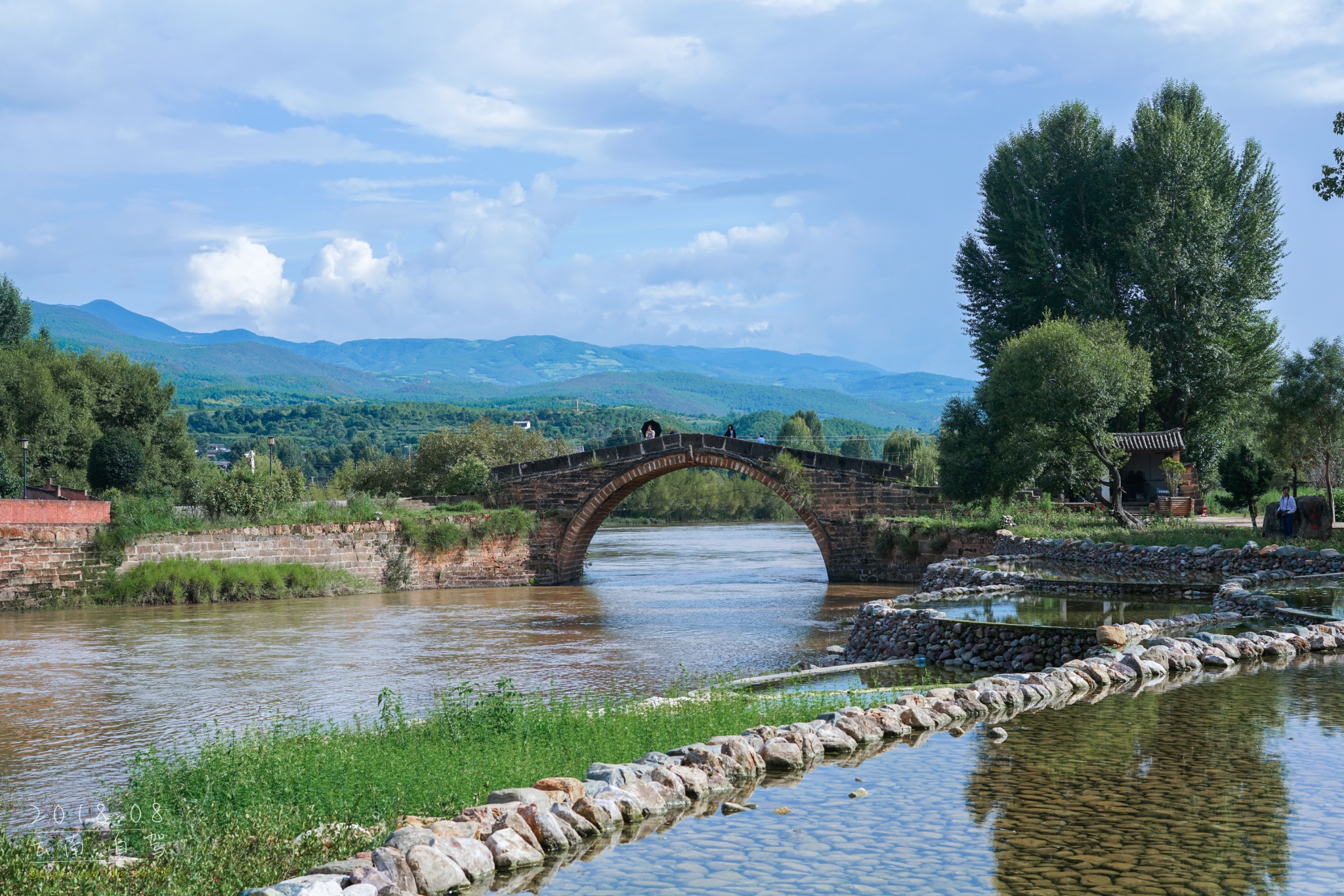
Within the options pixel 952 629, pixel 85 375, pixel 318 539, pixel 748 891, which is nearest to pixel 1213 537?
pixel 952 629

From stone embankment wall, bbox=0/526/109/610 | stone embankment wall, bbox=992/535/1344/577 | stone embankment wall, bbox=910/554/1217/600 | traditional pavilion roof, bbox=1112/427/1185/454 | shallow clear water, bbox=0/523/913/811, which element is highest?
traditional pavilion roof, bbox=1112/427/1185/454

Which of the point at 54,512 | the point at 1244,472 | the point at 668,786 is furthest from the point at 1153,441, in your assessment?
the point at 668,786

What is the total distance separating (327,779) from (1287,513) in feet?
56.6

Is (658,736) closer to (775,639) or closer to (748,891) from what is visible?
(748,891)

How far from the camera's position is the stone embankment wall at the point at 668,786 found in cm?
501

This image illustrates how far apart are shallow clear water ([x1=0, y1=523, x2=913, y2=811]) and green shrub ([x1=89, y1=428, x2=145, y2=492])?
1340 centimetres

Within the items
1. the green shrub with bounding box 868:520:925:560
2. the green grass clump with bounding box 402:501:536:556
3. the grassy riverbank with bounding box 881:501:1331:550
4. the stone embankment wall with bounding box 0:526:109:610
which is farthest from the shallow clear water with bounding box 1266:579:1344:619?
the stone embankment wall with bounding box 0:526:109:610

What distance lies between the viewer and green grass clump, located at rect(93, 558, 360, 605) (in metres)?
23.8

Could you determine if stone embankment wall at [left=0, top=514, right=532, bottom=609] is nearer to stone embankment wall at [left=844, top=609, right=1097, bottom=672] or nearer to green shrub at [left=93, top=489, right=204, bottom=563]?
green shrub at [left=93, top=489, right=204, bottom=563]

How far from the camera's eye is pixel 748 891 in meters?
5.06

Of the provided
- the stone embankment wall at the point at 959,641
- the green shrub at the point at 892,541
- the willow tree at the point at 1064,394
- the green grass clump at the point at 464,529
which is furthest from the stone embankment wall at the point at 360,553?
the stone embankment wall at the point at 959,641

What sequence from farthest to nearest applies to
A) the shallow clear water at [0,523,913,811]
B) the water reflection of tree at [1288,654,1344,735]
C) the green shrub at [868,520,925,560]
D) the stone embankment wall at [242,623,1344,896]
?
the green shrub at [868,520,925,560]
the shallow clear water at [0,523,913,811]
the water reflection of tree at [1288,654,1344,735]
the stone embankment wall at [242,623,1344,896]

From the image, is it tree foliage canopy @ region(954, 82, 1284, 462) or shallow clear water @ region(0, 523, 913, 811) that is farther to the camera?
tree foliage canopy @ region(954, 82, 1284, 462)

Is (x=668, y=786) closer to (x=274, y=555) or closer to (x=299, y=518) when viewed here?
(x=274, y=555)
